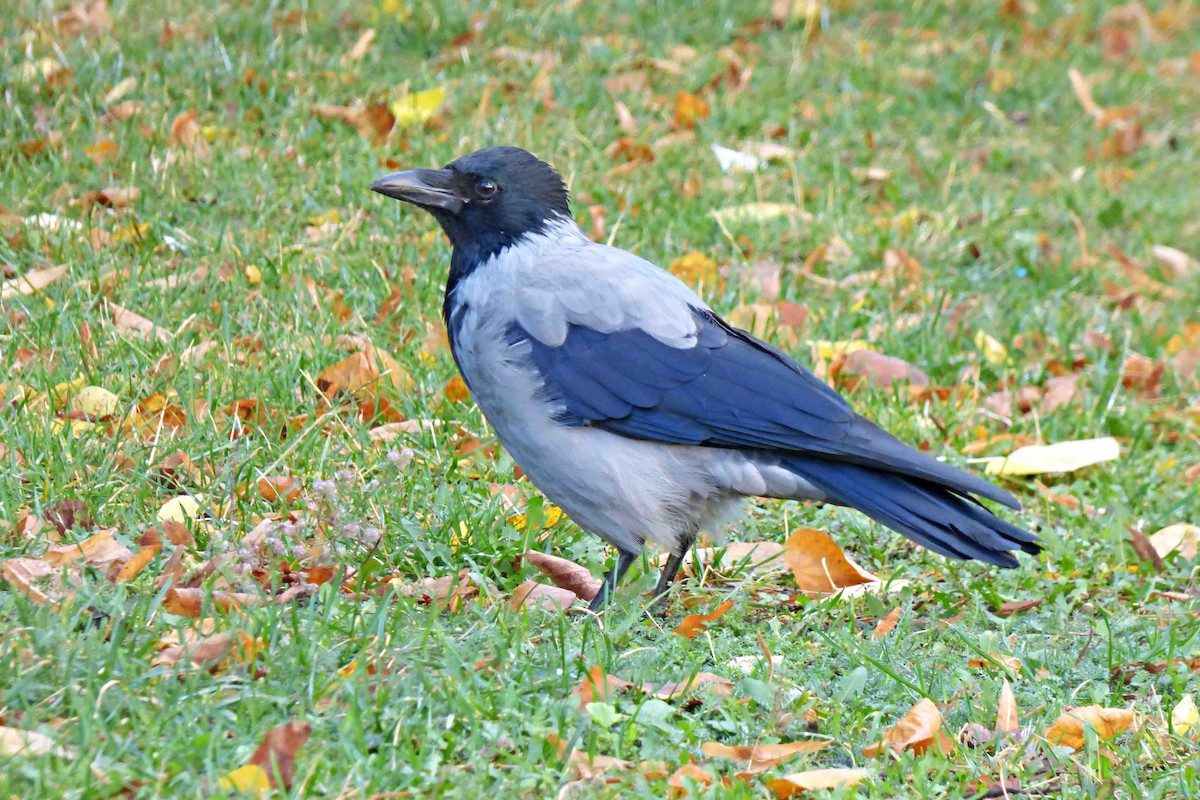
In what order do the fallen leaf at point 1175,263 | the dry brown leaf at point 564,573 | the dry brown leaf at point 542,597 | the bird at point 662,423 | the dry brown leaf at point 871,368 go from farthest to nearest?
1. the fallen leaf at point 1175,263
2. the dry brown leaf at point 871,368
3. the dry brown leaf at point 564,573
4. the bird at point 662,423
5. the dry brown leaf at point 542,597

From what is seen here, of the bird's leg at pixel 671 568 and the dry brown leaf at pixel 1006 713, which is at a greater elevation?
the dry brown leaf at pixel 1006 713

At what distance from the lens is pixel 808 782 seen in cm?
308

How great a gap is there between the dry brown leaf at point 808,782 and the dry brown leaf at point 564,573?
1.15m

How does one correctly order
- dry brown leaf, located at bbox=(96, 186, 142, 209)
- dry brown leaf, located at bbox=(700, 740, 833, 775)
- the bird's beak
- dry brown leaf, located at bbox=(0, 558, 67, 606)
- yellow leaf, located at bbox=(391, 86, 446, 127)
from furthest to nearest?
yellow leaf, located at bbox=(391, 86, 446, 127), dry brown leaf, located at bbox=(96, 186, 142, 209), the bird's beak, dry brown leaf, located at bbox=(0, 558, 67, 606), dry brown leaf, located at bbox=(700, 740, 833, 775)

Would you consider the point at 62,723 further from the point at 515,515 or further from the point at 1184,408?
the point at 1184,408

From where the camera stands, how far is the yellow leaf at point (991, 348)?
5895mm

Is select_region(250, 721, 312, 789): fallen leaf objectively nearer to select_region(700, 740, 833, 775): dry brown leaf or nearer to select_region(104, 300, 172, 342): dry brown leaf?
select_region(700, 740, 833, 775): dry brown leaf

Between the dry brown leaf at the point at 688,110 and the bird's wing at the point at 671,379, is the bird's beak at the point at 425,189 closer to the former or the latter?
the bird's wing at the point at 671,379

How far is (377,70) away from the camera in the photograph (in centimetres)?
741

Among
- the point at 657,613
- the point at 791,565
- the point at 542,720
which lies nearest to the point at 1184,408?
the point at 791,565

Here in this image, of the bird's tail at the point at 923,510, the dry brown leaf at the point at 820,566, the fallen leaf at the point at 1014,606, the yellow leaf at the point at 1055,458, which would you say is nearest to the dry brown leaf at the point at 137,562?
the bird's tail at the point at 923,510

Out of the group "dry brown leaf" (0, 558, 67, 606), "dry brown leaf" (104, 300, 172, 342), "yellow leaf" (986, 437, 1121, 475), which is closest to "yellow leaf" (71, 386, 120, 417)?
"dry brown leaf" (104, 300, 172, 342)

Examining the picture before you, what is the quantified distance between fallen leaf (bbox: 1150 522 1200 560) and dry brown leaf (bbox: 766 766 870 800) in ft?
6.71

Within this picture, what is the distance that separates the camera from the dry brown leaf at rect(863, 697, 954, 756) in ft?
10.8
